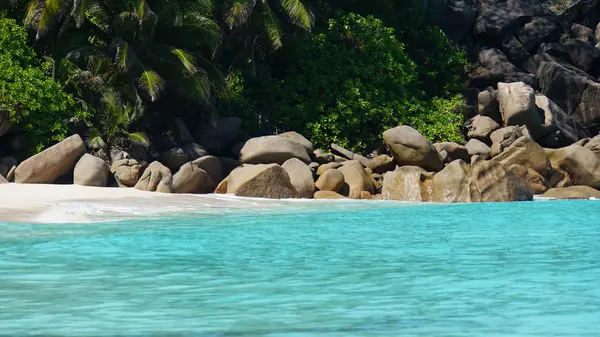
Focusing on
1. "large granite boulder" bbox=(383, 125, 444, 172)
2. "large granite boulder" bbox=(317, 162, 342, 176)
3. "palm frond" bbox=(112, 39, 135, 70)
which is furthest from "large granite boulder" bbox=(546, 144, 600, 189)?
"palm frond" bbox=(112, 39, 135, 70)

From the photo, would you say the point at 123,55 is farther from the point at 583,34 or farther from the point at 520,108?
the point at 583,34

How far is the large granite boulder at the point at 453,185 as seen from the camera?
20.6 metres

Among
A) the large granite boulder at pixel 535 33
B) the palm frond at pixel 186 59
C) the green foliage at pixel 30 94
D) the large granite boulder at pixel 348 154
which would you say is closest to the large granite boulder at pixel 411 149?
the large granite boulder at pixel 348 154

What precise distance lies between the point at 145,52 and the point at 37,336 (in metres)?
18.2

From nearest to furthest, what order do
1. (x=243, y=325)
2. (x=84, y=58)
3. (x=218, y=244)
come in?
(x=243, y=325), (x=218, y=244), (x=84, y=58)

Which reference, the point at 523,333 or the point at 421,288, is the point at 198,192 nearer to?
the point at 421,288

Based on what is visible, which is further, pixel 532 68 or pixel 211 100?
pixel 532 68

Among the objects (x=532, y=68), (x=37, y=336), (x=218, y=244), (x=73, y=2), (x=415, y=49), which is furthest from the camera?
(x=532, y=68)

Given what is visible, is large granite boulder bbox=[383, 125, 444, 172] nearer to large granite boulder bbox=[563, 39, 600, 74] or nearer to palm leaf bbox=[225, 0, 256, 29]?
palm leaf bbox=[225, 0, 256, 29]

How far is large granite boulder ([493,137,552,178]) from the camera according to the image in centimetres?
2391

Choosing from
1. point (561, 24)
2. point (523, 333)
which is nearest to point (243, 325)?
point (523, 333)

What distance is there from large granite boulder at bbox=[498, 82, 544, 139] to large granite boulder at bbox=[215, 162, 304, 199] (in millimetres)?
10462

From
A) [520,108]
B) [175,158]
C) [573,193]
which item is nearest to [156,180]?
[175,158]

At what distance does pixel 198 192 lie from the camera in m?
21.3
